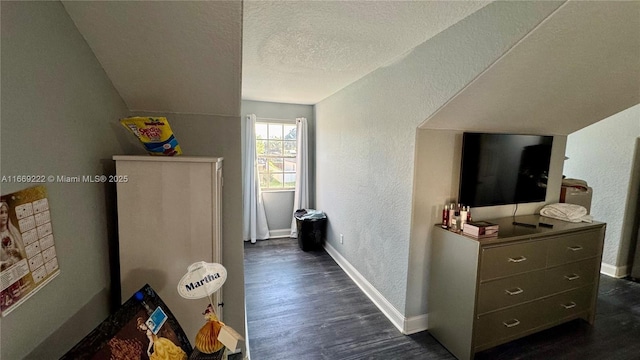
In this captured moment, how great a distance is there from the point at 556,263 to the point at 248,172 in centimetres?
369

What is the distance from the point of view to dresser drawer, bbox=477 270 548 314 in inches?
72.0

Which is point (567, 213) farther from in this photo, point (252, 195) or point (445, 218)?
point (252, 195)

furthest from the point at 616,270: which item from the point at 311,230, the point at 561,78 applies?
the point at 311,230

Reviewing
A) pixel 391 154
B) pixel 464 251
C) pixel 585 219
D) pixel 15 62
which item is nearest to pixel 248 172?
pixel 391 154

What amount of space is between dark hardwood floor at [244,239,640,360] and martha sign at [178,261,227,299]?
1.35 metres

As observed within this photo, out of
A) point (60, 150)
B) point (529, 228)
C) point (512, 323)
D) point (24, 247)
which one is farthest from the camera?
point (529, 228)

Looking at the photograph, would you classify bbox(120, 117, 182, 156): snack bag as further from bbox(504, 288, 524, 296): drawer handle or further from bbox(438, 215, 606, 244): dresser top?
bbox(504, 288, 524, 296): drawer handle

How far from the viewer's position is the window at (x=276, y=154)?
436cm

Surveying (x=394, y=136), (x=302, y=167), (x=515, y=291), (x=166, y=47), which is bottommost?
(x=515, y=291)

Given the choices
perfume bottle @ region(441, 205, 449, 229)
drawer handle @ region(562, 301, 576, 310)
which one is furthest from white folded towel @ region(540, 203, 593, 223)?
perfume bottle @ region(441, 205, 449, 229)

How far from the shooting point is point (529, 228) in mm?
2092

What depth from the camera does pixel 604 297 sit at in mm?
A: 2736

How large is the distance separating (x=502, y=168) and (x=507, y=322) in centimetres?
118

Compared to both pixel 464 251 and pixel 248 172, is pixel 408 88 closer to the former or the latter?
pixel 464 251
